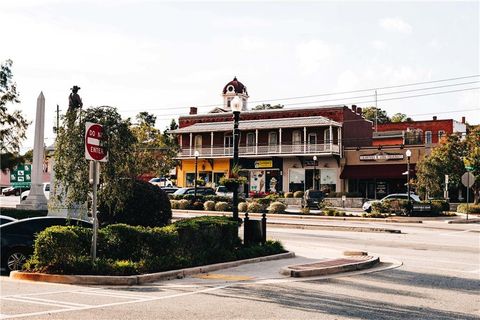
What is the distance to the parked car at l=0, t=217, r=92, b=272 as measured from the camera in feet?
43.9

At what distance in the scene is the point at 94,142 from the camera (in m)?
12.4

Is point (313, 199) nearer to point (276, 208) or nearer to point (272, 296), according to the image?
point (276, 208)

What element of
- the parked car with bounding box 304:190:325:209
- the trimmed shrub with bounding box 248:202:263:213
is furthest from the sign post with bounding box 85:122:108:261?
the parked car with bounding box 304:190:325:209

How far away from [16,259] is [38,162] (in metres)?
13.3

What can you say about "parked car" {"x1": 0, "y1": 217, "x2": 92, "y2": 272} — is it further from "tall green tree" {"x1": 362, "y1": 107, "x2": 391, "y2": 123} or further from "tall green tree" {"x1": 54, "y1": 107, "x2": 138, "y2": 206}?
"tall green tree" {"x1": 362, "y1": 107, "x2": 391, "y2": 123}

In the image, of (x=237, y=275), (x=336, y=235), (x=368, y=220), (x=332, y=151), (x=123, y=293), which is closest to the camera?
(x=123, y=293)

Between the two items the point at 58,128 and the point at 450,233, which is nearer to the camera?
the point at 58,128

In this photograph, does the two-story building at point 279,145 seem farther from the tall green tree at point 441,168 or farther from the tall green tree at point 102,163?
the tall green tree at point 102,163

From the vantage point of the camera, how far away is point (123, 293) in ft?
34.3

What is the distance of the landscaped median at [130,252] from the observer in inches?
468

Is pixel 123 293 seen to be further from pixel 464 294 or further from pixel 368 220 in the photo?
pixel 368 220

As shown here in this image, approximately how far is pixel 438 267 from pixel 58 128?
33.0ft

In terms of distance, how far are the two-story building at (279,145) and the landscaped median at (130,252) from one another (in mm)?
42963

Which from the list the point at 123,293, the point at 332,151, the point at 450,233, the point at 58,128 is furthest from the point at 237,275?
the point at 332,151
